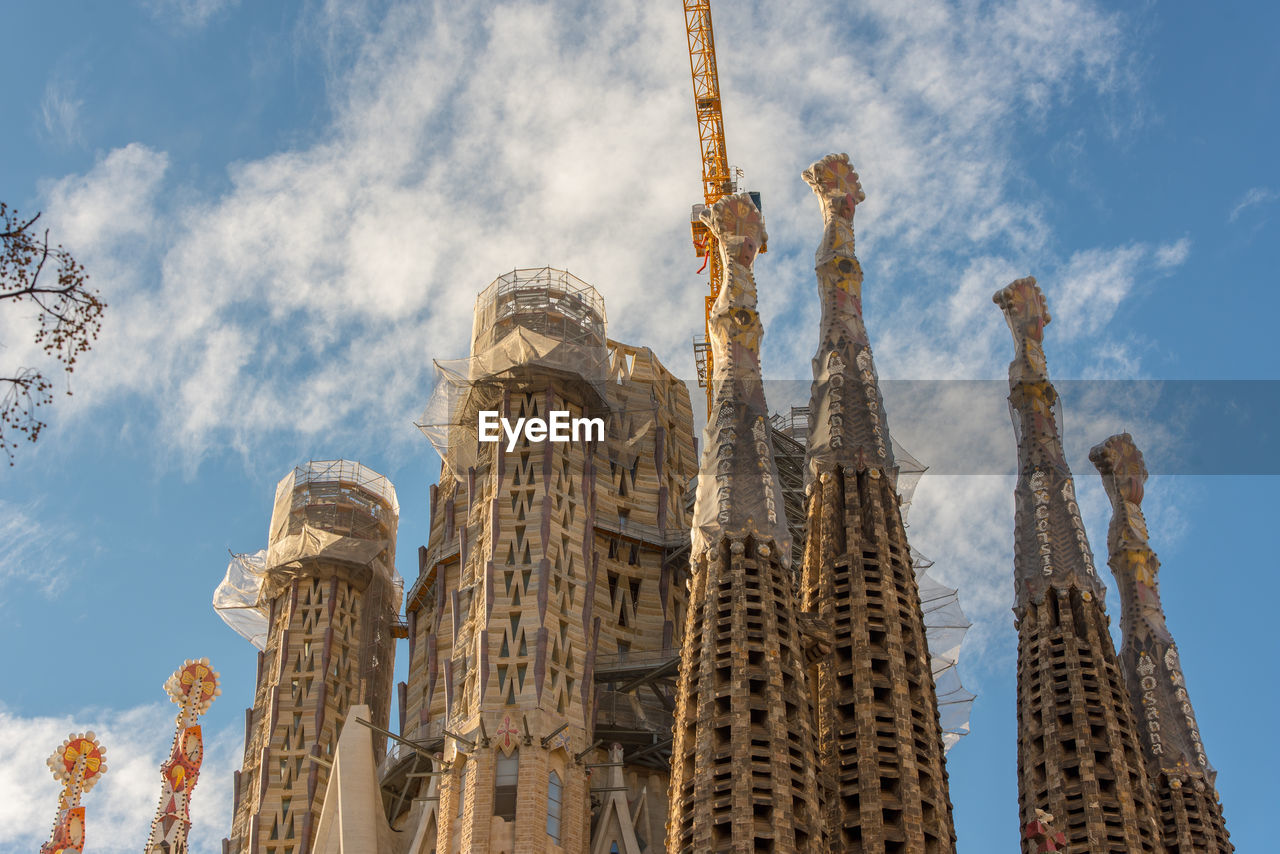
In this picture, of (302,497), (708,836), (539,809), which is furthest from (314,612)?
(708,836)

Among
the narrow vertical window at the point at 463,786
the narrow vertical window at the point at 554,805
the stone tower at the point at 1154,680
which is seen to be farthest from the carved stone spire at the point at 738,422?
the stone tower at the point at 1154,680

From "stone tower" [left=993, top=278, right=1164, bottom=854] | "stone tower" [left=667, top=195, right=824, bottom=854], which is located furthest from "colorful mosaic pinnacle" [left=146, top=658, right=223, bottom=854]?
"stone tower" [left=993, top=278, right=1164, bottom=854]

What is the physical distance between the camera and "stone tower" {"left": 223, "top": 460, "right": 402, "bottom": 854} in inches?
2109

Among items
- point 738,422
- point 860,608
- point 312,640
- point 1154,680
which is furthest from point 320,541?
point 1154,680

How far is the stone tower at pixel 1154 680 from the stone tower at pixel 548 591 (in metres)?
14.1

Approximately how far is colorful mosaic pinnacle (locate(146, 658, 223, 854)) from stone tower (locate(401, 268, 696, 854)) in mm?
6432

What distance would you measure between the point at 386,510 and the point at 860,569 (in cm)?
2358

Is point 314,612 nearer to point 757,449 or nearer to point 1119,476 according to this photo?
point 757,449

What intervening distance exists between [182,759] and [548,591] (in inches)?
530

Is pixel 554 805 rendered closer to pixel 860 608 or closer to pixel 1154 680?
pixel 860 608

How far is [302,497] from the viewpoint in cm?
Answer: 6194

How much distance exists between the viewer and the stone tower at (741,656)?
37250 millimetres

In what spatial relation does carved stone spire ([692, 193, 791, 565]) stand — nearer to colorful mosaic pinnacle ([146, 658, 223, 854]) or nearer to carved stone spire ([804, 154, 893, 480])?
carved stone spire ([804, 154, 893, 480])

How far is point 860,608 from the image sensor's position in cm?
4503
